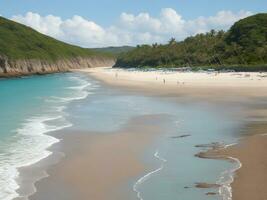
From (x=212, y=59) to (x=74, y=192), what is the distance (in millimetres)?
103457

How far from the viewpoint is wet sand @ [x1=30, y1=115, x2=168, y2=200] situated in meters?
12.3

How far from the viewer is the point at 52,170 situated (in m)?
15.0

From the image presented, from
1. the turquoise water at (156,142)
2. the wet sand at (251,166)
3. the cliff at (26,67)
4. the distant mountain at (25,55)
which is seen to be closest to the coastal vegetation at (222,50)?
the cliff at (26,67)

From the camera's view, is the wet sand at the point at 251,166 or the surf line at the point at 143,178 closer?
the wet sand at the point at 251,166

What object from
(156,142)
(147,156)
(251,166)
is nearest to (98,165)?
(147,156)

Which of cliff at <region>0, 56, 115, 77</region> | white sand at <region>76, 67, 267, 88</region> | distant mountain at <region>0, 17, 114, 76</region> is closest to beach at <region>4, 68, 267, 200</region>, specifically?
white sand at <region>76, 67, 267, 88</region>

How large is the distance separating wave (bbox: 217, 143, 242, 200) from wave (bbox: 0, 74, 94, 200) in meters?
5.46

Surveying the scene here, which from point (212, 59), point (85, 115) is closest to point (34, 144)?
point (85, 115)

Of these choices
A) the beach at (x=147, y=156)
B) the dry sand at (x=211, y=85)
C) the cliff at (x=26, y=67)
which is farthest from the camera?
the cliff at (x=26, y=67)

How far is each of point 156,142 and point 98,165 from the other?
15.3 ft

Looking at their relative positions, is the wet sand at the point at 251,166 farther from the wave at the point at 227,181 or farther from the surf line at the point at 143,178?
the surf line at the point at 143,178

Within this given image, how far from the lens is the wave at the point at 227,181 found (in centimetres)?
1140

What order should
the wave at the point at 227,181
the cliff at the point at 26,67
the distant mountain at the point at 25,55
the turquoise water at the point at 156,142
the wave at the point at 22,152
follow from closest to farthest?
the wave at the point at 227,181 → the turquoise water at the point at 156,142 → the wave at the point at 22,152 → the cliff at the point at 26,67 → the distant mountain at the point at 25,55

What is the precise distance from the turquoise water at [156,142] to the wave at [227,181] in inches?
4.5
